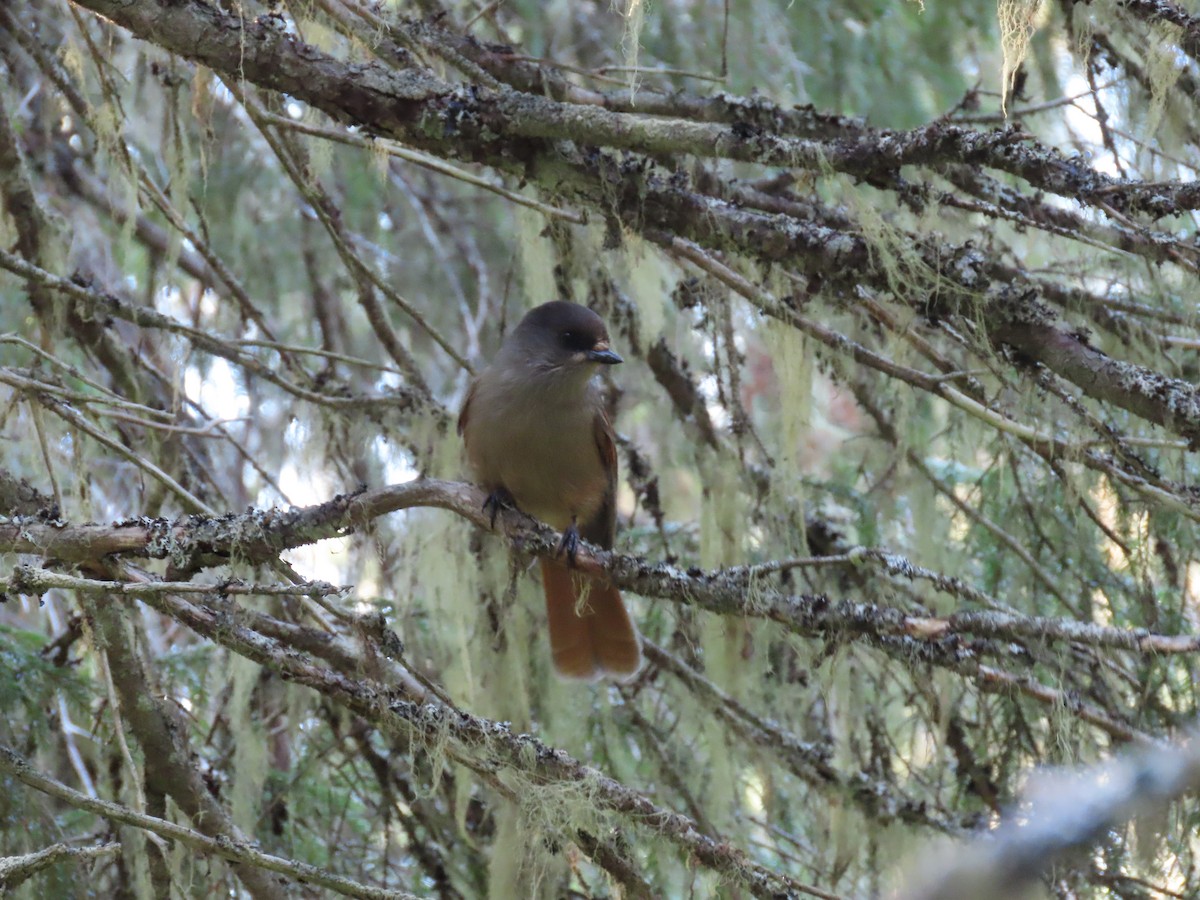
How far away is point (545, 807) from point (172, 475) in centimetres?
211

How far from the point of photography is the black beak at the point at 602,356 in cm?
412

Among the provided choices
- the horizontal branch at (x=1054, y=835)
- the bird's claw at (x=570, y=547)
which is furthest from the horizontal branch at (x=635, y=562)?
the horizontal branch at (x=1054, y=835)

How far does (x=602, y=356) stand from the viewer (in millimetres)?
4129

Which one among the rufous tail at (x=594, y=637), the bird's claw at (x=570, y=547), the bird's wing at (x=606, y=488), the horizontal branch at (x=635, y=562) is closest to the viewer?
the horizontal branch at (x=635, y=562)

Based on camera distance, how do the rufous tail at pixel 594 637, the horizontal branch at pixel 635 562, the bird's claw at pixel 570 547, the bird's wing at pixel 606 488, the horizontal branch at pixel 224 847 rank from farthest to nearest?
the bird's wing at pixel 606 488 < the rufous tail at pixel 594 637 < the bird's claw at pixel 570 547 < the horizontal branch at pixel 635 562 < the horizontal branch at pixel 224 847

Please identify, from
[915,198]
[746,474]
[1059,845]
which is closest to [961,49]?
[746,474]

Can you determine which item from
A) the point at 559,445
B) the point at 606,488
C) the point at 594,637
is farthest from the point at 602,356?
the point at 594,637

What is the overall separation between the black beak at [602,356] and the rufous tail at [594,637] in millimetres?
682

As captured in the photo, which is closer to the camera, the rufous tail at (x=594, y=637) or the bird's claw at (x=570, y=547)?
the bird's claw at (x=570, y=547)

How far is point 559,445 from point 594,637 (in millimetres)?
693

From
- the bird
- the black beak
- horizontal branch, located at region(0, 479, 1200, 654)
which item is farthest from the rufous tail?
horizontal branch, located at region(0, 479, 1200, 654)

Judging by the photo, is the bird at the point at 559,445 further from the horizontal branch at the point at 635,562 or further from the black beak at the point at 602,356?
the horizontal branch at the point at 635,562

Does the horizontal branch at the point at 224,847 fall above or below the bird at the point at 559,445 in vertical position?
below

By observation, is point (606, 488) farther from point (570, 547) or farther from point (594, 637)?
point (570, 547)
